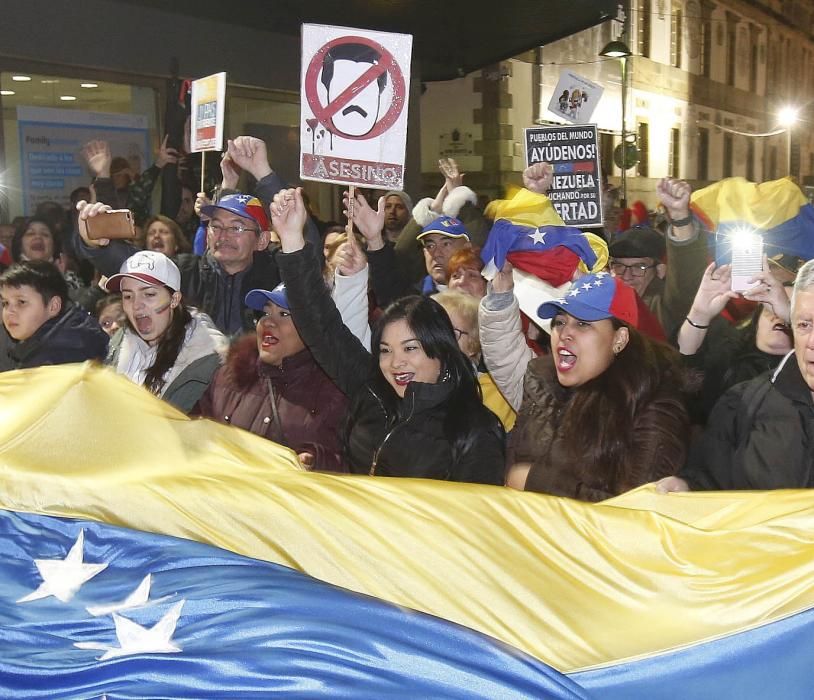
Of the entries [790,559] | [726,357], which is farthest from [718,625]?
[726,357]

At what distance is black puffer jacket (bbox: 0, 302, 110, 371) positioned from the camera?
205 inches

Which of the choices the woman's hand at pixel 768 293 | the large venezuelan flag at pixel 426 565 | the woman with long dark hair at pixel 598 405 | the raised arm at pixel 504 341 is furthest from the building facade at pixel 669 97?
the large venezuelan flag at pixel 426 565

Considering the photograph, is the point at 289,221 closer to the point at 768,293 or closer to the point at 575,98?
the point at 768,293

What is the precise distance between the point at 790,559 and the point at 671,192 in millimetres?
3103

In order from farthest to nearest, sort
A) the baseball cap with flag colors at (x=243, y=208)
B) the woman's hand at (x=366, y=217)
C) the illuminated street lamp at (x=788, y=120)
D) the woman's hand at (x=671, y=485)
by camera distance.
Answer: the illuminated street lamp at (x=788, y=120) < the baseball cap with flag colors at (x=243, y=208) < the woman's hand at (x=366, y=217) < the woman's hand at (x=671, y=485)

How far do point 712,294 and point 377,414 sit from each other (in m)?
1.34

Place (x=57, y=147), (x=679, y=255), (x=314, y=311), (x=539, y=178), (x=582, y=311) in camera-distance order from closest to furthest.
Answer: (x=582, y=311) → (x=314, y=311) → (x=679, y=255) → (x=539, y=178) → (x=57, y=147)

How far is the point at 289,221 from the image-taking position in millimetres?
4391

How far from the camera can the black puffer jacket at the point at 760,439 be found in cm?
317

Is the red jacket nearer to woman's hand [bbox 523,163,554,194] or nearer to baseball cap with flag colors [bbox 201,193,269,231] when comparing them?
baseball cap with flag colors [bbox 201,193,269,231]

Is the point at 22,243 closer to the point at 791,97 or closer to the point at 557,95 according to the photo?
the point at 557,95

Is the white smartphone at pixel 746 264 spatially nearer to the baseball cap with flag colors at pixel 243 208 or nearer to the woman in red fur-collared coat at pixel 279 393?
the woman in red fur-collared coat at pixel 279 393

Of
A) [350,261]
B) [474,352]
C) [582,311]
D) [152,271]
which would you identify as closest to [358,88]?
[350,261]

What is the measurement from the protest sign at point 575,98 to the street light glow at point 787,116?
3381 centimetres
